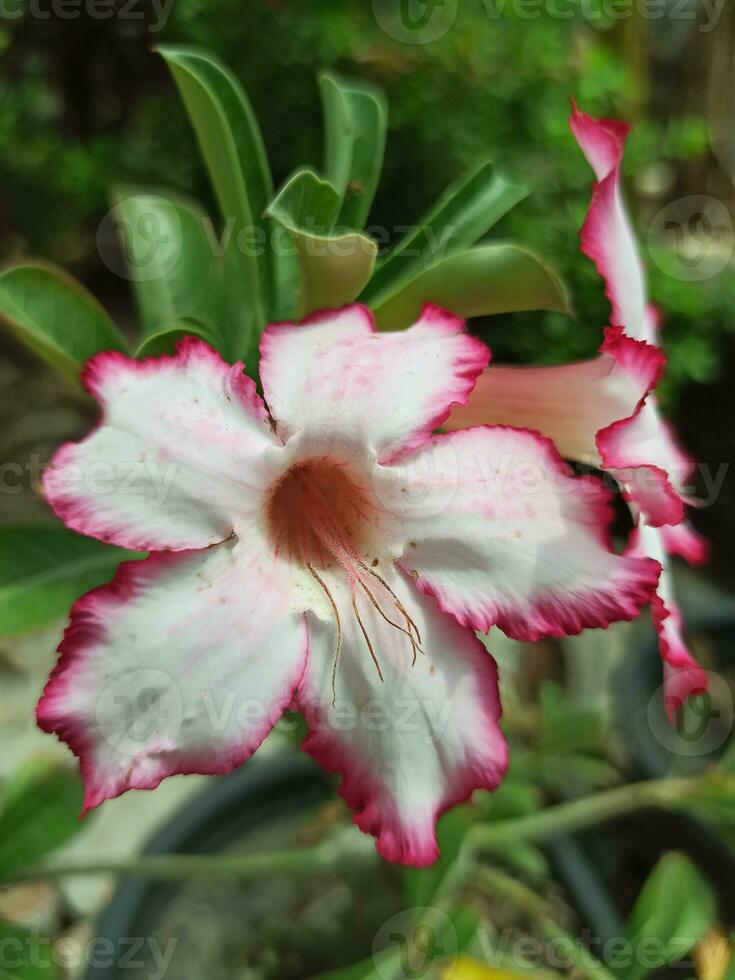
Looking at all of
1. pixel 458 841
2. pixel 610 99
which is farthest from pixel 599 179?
pixel 610 99

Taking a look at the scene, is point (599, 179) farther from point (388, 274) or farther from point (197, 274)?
point (197, 274)

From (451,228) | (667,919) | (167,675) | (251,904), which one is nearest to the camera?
(167,675)

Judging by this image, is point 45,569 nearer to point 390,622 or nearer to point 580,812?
point 390,622

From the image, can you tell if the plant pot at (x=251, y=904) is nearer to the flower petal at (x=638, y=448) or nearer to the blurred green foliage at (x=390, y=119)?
the flower petal at (x=638, y=448)

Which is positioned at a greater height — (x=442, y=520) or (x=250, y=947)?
(x=442, y=520)

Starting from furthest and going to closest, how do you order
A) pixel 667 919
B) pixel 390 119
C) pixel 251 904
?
pixel 390 119
pixel 251 904
pixel 667 919

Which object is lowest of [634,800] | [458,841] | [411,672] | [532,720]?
[532,720]

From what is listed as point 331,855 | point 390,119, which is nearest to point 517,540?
point 331,855

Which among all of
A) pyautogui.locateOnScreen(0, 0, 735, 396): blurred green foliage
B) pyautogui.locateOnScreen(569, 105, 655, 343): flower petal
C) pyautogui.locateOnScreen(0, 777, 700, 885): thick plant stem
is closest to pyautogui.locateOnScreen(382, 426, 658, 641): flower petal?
pyautogui.locateOnScreen(569, 105, 655, 343): flower petal
